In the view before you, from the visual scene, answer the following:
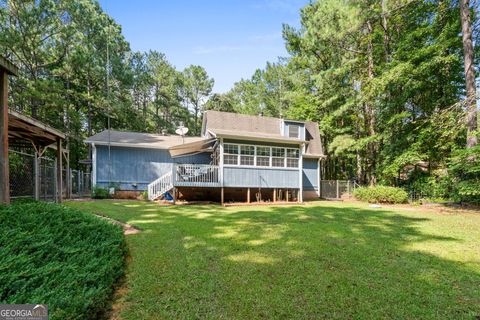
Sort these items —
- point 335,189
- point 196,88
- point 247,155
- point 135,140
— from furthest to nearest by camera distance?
point 196,88 → point 335,189 → point 135,140 → point 247,155

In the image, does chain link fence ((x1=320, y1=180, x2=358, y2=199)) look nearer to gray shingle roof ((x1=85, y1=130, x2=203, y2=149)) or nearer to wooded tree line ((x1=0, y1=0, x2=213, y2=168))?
gray shingle roof ((x1=85, y1=130, x2=203, y2=149))

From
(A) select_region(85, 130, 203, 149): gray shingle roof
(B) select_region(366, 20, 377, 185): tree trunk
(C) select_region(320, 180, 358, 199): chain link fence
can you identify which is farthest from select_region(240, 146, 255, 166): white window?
(B) select_region(366, 20, 377, 185): tree trunk

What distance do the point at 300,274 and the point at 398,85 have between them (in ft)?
54.5

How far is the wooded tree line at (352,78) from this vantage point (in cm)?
1380

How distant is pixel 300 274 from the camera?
367 cm

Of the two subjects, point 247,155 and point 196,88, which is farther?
point 196,88

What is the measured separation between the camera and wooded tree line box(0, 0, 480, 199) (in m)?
13.8

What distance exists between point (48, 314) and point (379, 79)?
1805cm

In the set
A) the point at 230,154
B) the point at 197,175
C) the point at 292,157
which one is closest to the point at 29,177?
the point at 197,175

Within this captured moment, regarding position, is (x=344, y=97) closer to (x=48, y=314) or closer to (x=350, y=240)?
(x=350, y=240)

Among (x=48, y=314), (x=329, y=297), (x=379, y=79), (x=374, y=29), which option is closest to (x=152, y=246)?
(x=48, y=314)

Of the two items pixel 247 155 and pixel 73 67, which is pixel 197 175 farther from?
pixel 73 67

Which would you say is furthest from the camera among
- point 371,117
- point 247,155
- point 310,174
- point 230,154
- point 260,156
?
point 371,117

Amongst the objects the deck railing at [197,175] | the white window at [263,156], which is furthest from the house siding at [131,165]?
the white window at [263,156]
